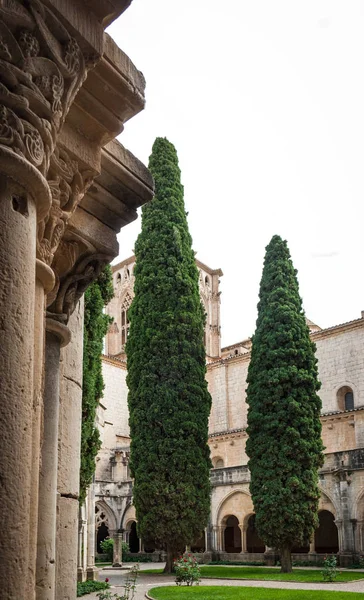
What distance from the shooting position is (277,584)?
15.2 m

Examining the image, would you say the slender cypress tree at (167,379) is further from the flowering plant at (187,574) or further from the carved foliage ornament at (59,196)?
the carved foliage ornament at (59,196)

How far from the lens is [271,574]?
17703 millimetres

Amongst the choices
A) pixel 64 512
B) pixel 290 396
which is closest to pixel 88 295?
pixel 64 512

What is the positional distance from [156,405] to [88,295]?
9052 mm

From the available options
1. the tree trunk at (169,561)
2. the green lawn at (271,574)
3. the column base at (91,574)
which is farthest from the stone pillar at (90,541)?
the green lawn at (271,574)

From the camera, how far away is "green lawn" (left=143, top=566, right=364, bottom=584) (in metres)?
16.2

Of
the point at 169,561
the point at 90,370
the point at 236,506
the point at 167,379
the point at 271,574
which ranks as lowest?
the point at 271,574

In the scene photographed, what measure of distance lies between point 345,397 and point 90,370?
20.5 meters

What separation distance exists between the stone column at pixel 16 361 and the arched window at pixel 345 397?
93.8ft

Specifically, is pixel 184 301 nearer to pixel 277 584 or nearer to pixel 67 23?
pixel 277 584

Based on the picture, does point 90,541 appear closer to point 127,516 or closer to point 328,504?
point 328,504

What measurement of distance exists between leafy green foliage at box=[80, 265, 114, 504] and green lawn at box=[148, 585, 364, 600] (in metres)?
3.02

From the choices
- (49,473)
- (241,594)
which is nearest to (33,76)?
(49,473)

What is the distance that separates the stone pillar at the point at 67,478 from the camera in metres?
2.86
